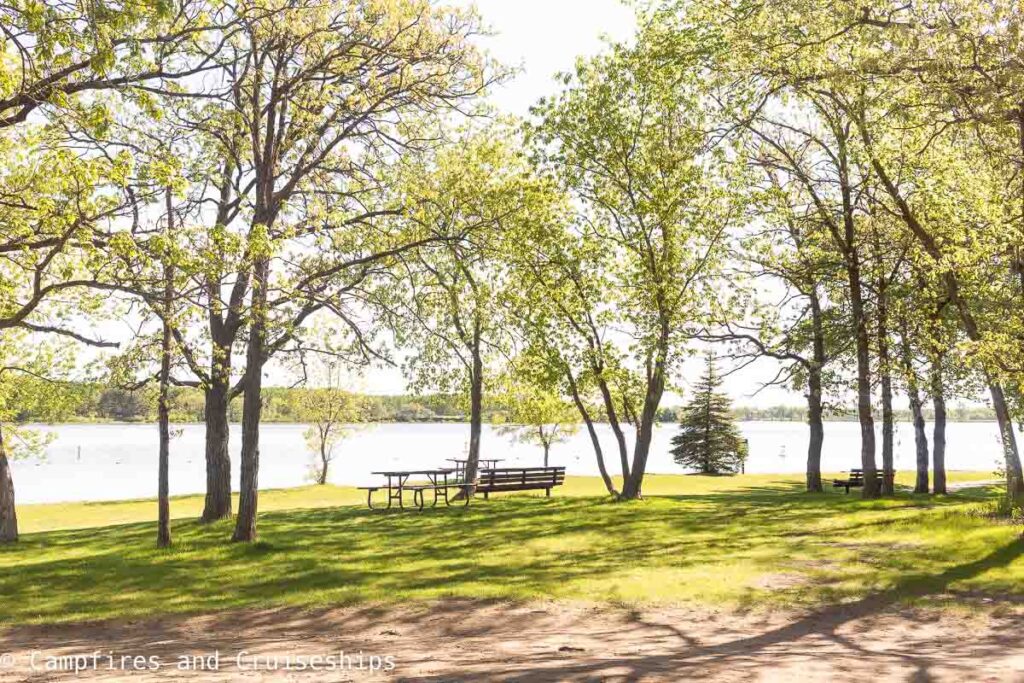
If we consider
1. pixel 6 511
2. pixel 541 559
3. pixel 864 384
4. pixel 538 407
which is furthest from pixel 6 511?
pixel 864 384

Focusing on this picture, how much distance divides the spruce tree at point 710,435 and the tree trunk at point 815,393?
3296cm

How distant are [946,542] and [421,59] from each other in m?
13.9

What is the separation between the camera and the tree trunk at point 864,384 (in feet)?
81.7

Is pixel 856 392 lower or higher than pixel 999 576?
higher

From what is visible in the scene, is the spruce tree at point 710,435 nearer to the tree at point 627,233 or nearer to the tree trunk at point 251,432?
the tree at point 627,233

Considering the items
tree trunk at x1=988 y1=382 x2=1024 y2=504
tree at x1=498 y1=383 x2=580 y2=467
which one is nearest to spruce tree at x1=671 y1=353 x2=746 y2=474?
tree at x1=498 y1=383 x2=580 y2=467

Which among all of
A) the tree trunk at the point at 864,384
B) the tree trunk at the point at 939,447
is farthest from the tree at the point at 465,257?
the tree trunk at the point at 939,447

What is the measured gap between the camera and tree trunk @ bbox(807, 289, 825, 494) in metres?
26.9

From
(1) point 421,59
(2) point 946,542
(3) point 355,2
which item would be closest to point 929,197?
(2) point 946,542

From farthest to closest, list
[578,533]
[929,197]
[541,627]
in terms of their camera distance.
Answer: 1. [929,197]
2. [578,533]
3. [541,627]

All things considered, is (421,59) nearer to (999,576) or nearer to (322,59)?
(322,59)

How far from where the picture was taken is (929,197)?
20781 millimetres

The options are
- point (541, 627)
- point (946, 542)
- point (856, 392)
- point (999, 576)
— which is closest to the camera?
point (541, 627)

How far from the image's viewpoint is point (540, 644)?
31.9 feet
